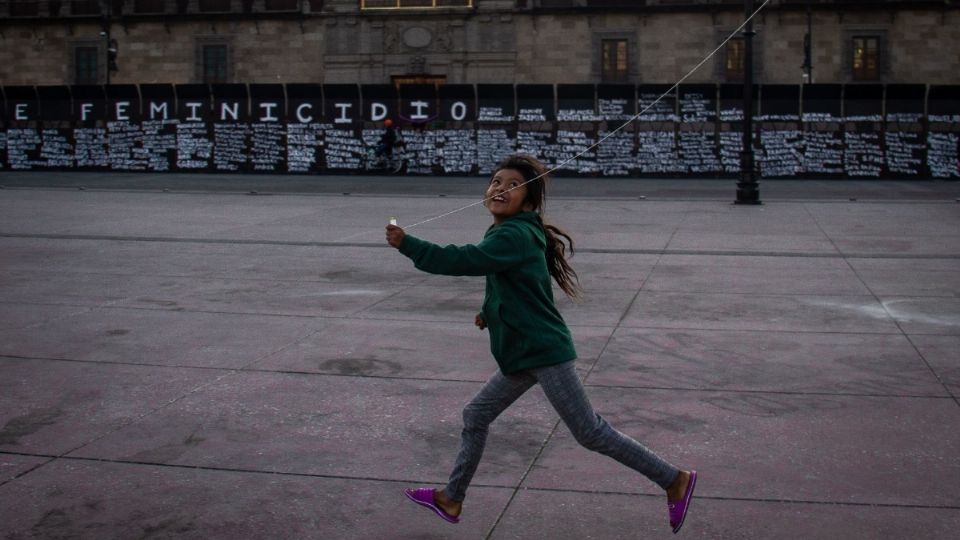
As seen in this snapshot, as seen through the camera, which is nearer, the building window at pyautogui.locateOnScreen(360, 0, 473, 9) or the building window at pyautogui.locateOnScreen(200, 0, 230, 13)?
the building window at pyautogui.locateOnScreen(360, 0, 473, 9)

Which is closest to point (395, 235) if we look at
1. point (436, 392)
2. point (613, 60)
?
point (436, 392)

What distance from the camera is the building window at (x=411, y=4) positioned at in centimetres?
4153

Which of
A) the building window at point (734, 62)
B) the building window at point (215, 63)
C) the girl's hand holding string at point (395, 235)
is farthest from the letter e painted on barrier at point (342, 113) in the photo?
the girl's hand holding string at point (395, 235)

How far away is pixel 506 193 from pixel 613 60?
124ft

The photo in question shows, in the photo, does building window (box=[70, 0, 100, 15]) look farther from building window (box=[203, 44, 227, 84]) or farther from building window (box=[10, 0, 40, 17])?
building window (box=[203, 44, 227, 84])

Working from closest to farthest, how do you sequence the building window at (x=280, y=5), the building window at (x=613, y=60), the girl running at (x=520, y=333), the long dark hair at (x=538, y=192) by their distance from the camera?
the girl running at (x=520, y=333) → the long dark hair at (x=538, y=192) → the building window at (x=613, y=60) → the building window at (x=280, y=5)

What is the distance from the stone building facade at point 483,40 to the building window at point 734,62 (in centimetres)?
4

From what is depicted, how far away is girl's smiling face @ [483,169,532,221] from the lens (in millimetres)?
4574

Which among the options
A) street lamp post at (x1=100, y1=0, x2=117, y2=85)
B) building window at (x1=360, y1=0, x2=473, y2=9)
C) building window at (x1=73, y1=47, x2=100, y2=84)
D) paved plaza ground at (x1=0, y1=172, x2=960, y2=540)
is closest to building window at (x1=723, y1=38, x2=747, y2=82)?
building window at (x1=360, y1=0, x2=473, y2=9)

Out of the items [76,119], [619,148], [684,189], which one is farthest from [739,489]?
[76,119]

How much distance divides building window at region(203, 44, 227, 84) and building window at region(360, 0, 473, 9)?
5840 mm

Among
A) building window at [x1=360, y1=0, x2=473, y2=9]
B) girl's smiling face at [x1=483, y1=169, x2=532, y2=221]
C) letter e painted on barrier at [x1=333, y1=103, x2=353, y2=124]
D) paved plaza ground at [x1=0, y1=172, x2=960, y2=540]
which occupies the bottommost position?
paved plaza ground at [x1=0, y1=172, x2=960, y2=540]

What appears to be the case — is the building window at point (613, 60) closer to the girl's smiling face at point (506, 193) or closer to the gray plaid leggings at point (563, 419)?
the girl's smiling face at point (506, 193)

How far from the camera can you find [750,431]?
241 inches
